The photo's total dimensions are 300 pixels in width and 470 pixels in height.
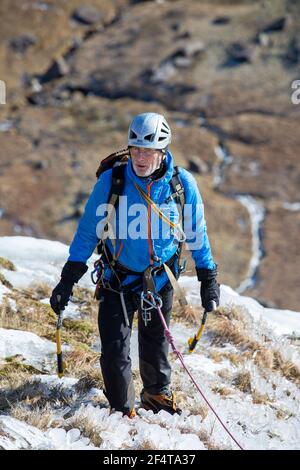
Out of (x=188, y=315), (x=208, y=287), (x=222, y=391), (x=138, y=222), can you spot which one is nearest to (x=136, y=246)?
(x=138, y=222)

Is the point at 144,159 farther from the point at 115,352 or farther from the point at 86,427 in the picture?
the point at 86,427

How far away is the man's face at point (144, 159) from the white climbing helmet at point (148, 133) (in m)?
0.06

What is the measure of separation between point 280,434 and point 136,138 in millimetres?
3366

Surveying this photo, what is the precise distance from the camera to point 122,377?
6.22 metres

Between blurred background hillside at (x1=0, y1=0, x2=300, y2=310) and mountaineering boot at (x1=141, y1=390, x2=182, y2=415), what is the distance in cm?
3807

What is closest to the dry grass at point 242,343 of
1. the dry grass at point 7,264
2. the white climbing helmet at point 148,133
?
the dry grass at point 7,264

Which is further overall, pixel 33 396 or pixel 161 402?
pixel 161 402

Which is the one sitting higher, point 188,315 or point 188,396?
point 188,315

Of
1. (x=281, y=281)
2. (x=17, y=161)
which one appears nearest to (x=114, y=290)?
(x=281, y=281)

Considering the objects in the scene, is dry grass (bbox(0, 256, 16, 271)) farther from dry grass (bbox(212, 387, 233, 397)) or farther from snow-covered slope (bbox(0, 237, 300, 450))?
dry grass (bbox(212, 387, 233, 397))

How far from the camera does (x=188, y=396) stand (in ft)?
23.6

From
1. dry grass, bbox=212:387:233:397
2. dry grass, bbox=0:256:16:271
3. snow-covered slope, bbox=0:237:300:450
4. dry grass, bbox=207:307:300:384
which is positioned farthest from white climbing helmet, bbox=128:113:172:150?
dry grass, bbox=0:256:16:271

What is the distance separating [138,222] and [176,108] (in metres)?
70.8

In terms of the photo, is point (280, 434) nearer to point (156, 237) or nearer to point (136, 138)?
point (156, 237)
